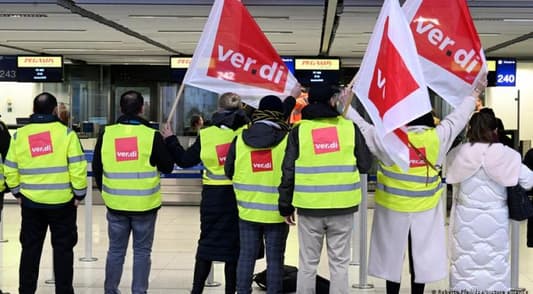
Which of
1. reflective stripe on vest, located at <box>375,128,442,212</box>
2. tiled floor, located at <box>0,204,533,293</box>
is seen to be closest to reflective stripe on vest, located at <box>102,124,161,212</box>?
tiled floor, located at <box>0,204,533,293</box>

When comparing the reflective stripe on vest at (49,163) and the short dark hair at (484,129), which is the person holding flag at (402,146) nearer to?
the short dark hair at (484,129)

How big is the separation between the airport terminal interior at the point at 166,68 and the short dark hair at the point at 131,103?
0.39 meters

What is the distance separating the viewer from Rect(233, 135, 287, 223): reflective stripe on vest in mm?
5574

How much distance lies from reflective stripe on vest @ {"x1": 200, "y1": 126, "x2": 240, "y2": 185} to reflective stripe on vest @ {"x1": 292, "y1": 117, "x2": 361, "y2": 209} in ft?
3.00

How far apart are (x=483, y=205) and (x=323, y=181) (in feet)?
3.97

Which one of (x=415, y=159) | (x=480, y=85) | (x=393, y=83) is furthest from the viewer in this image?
(x=480, y=85)

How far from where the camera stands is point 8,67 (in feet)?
52.9

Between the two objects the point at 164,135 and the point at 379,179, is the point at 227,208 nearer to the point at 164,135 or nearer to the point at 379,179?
the point at 164,135

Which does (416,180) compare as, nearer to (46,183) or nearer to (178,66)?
(46,183)

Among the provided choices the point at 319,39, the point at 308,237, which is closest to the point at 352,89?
the point at 308,237

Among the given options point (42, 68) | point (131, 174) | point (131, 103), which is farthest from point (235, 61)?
point (42, 68)

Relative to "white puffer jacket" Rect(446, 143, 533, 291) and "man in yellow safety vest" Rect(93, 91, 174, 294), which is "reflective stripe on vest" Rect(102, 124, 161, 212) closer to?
"man in yellow safety vest" Rect(93, 91, 174, 294)

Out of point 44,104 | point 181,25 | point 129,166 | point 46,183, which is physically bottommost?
point 46,183

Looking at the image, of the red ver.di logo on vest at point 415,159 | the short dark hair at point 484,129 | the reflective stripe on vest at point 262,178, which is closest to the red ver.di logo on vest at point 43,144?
the reflective stripe on vest at point 262,178
